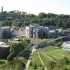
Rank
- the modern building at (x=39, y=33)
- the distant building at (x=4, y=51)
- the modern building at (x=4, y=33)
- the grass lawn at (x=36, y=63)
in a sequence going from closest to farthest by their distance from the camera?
1. the grass lawn at (x=36, y=63)
2. the distant building at (x=4, y=51)
3. the modern building at (x=39, y=33)
4. the modern building at (x=4, y=33)

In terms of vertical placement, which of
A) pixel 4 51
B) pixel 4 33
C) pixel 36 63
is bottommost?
pixel 36 63

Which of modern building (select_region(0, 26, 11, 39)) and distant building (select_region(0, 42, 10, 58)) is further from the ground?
modern building (select_region(0, 26, 11, 39))

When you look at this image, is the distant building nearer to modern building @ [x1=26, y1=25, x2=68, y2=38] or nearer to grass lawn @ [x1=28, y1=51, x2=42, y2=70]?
grass lawn @ [x1=28, y1=51, x2=42, y2=70]

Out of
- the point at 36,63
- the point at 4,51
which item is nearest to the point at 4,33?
the point at 4,51

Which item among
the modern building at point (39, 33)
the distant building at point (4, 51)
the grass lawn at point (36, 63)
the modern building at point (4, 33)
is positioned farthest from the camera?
the modern building at point (4, 33)

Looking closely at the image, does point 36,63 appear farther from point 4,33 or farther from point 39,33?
point 4,33

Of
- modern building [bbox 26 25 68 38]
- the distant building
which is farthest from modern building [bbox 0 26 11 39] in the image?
the distant building

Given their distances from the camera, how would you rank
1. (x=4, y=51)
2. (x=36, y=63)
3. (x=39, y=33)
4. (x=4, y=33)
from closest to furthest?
(x=36, y=63) → (x=4, y=51) → (x=39, y=33) → (x=4, y=33)

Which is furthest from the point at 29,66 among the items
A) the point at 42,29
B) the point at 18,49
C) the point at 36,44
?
the point at 42,29

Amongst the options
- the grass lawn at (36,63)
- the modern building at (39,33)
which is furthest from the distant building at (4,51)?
the modern building at (39,33)

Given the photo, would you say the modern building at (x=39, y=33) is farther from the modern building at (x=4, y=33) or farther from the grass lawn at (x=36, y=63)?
the grass lawn at (x=36, y=63)

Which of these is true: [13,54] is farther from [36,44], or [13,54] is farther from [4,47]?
[36,44]
